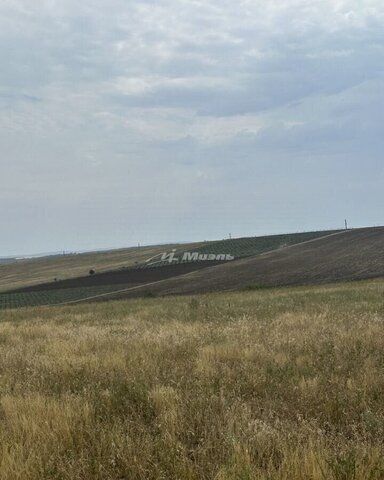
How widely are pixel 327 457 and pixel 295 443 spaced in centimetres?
41

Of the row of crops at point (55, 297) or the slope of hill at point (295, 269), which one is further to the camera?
the row of crops at point (55, 297)

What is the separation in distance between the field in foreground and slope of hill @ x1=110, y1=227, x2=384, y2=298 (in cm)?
3292

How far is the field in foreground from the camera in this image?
4.07 meters

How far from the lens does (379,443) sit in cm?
431

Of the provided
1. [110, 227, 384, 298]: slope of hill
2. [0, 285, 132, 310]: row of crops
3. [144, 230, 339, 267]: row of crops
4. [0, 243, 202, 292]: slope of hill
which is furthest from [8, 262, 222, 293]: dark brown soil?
[0, 243, 202, 292]: slope of hill

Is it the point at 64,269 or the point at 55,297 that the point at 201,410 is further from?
the point at 64,269

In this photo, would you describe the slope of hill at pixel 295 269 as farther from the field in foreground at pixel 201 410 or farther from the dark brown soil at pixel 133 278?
the field in foreground at pixel 201 410

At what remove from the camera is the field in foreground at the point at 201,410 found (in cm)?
407

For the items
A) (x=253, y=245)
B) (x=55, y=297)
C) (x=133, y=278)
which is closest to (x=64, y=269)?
(x=253, y=245)

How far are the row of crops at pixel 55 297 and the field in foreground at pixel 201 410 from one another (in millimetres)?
35711

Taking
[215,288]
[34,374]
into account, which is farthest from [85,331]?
[215,288]

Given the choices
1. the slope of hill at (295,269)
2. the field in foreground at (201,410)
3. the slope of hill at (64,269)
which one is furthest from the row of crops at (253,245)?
the field in foreground at (201,410)

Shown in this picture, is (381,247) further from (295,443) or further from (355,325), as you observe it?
(295,443)

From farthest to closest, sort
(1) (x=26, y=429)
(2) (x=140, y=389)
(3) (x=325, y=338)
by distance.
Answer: (3) (x=325, y=338), (2) (x=140, y=389), (1) (x=26, y=429)
